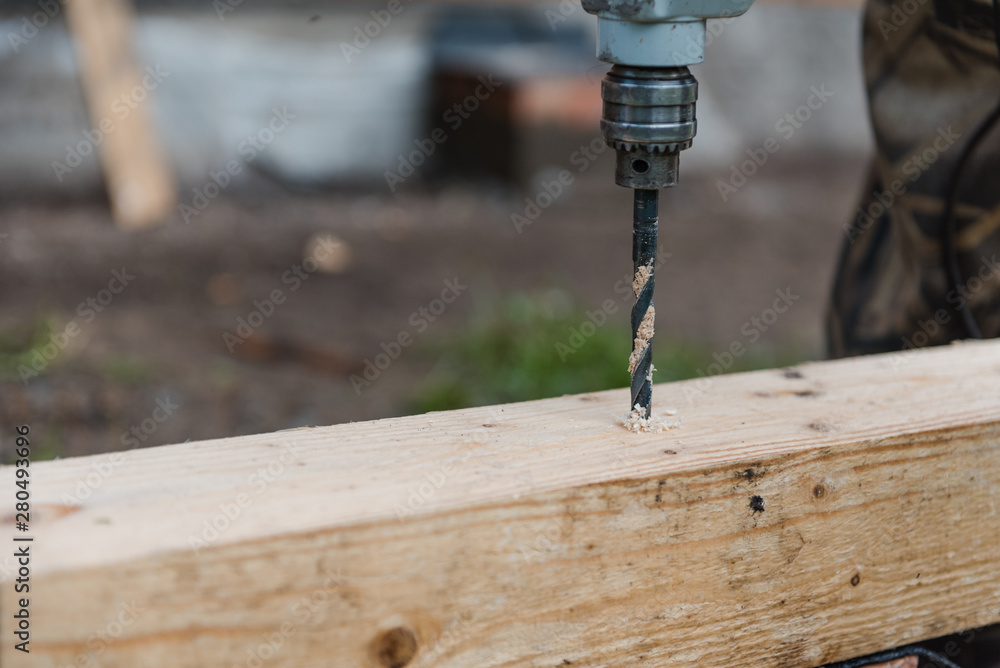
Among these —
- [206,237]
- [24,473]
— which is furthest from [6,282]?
[24,473]

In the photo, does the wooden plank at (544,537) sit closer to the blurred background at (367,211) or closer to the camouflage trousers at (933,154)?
the camouflage trousers at (933,154)

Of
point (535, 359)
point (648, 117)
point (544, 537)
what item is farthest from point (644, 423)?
point (535, 359)

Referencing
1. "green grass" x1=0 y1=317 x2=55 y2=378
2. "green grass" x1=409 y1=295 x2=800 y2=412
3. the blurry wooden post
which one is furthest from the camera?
the blurry wooden post

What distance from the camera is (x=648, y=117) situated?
771 mm

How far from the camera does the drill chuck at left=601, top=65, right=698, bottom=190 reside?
0.77 metres

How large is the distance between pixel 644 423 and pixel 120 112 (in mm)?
3978

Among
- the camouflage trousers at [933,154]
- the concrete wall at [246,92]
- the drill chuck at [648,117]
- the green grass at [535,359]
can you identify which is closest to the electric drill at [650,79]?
the drill chuck at [648,117]

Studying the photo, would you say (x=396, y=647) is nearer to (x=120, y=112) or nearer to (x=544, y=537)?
(x=544, y=537)

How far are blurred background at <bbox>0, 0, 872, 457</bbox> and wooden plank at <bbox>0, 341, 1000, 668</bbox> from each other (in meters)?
1.92

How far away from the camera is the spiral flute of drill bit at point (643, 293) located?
826 mm

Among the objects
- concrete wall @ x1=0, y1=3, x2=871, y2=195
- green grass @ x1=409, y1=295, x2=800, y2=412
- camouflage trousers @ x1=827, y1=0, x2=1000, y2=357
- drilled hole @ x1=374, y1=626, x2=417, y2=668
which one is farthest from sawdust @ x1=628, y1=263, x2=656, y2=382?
concrete wall @ x1=0, y1=3, x2=871, y2=195

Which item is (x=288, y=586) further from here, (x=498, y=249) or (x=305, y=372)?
(x=498, y=249)

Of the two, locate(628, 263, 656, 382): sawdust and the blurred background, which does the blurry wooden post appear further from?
locate(628, 263, 656, 382): sawdust

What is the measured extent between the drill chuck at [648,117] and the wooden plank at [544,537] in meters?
0.26
